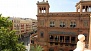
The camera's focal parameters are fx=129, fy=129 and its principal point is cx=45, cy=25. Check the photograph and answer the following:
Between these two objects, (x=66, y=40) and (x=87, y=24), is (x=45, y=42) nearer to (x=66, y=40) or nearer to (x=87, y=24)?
(x=66, y=40)

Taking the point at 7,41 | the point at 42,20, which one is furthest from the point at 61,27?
the point at 7,41

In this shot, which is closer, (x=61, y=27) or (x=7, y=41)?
(x=7, y=41)

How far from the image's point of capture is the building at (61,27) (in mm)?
29859

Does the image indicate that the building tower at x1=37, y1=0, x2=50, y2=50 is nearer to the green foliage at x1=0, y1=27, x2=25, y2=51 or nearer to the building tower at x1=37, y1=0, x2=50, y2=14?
the building tower at x1=37, y1=0, x2=50, y2=14

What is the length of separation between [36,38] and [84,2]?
14.4m

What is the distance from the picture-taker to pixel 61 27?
31219 millimetres

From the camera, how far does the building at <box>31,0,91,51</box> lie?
98.0 feet

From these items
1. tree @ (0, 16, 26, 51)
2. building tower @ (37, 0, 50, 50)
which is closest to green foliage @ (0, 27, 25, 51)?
tree @ (0, 16, 26, 51)

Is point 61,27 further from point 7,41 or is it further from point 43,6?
point 7,41

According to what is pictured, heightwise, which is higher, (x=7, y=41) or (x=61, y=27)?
(x=61, y=27)

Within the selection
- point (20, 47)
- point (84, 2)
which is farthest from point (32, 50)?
point (84, 2)

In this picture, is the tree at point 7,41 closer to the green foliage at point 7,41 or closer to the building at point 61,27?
the green foliage at point 7,41

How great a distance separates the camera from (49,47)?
3162 cm

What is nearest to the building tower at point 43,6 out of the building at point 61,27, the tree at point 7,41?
the building at point 61,27
